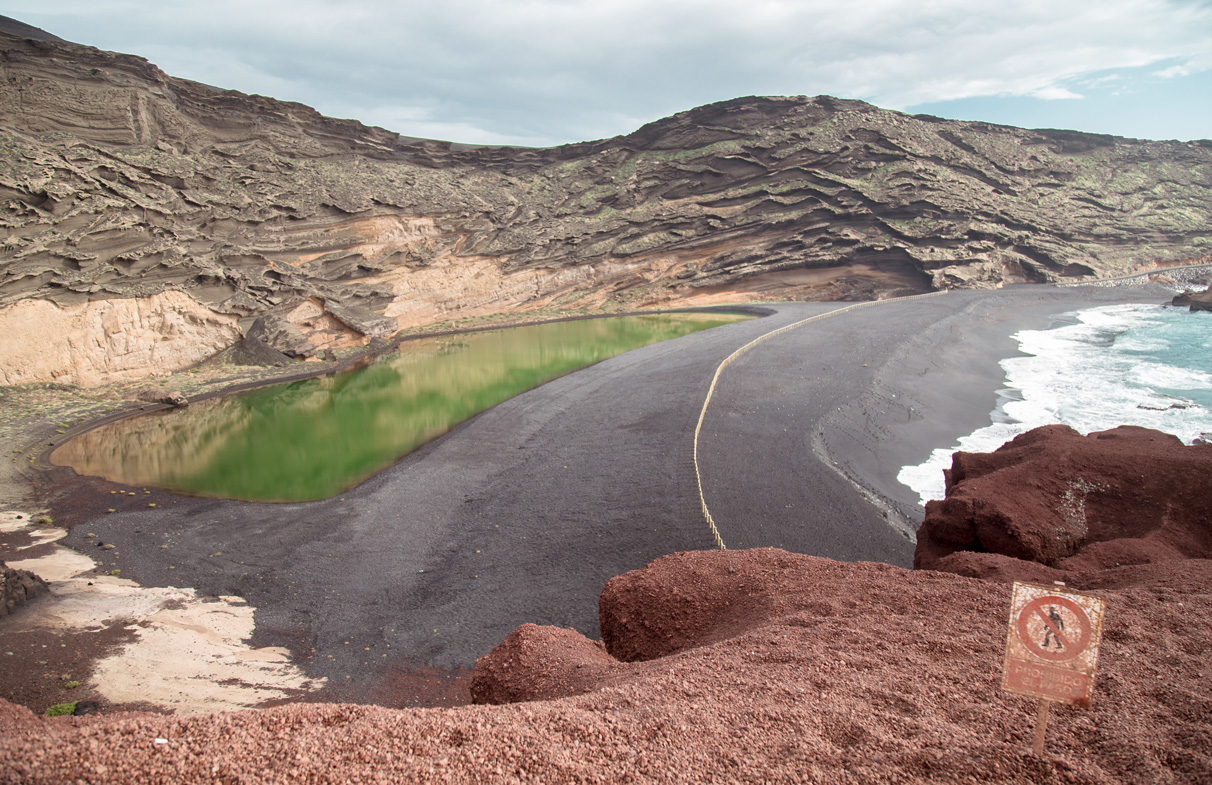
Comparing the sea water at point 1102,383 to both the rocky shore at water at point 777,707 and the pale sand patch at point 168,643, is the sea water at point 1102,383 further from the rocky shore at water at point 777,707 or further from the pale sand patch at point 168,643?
the pale sand patch at point 168,643

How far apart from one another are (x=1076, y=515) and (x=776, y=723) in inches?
230

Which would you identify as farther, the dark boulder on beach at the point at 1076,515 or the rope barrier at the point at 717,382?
the rope barrier at the point at 717,382

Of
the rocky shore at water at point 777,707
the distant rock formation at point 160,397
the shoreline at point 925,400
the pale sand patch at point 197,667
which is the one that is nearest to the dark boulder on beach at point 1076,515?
the rocky shore at water at point 777,707

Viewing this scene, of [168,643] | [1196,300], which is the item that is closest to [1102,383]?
[1196,300]

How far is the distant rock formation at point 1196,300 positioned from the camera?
33156 mm

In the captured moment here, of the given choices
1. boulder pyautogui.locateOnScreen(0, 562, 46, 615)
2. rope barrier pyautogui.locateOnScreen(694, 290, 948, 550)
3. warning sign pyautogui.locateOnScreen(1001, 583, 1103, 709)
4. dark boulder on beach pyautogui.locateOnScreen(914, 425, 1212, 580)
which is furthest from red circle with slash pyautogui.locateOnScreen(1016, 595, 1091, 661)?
boulder pyautogui.locateOnScreen(0, 562, 46, 615)

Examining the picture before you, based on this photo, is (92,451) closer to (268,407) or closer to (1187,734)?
(268,407)

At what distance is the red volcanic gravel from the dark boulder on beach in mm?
1055

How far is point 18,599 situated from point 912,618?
38.4 ft

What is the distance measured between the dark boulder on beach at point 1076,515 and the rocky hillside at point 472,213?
2829cm

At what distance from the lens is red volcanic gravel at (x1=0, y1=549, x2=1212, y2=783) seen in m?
2.99

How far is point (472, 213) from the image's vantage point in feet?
143

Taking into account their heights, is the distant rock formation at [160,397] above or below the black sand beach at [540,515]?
above

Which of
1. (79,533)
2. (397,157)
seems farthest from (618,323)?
(79,533)
